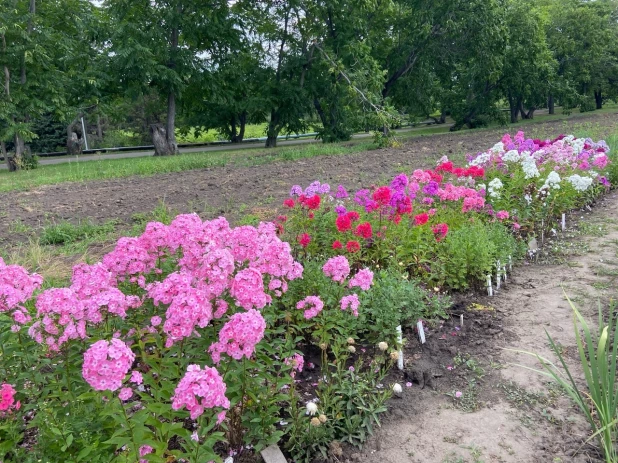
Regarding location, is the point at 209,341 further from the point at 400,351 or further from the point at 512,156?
the point at 512,156

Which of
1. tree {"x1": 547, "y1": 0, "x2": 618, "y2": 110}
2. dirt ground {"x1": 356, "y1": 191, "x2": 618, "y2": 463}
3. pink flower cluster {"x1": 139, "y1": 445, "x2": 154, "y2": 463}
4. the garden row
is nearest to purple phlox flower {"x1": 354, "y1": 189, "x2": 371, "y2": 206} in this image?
the garden row

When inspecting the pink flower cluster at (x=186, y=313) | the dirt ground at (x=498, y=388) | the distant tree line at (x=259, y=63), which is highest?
the distant tree line at (x=259, y=63)

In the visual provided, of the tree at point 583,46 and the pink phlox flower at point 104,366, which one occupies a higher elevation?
the tree at point 583,46

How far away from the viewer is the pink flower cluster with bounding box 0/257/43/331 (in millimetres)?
2023

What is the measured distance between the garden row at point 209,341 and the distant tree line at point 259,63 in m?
A: 12.9

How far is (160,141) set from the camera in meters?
18.1

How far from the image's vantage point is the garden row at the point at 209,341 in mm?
1799

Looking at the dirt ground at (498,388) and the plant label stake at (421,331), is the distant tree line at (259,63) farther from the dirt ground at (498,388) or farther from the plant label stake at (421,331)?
the plant label stake at (421,331)

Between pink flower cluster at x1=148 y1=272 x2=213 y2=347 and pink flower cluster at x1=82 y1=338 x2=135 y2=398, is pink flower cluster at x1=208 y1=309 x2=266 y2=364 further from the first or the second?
pink flower cluster at x1=82 y1=338 x2=135 y2=398

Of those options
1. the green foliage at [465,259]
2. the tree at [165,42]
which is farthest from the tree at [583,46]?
the green foliage at [465,259]

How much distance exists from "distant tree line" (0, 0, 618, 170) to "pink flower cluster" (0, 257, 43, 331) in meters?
14.2

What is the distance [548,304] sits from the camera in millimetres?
3832

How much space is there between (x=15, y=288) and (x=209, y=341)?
2.97 ft

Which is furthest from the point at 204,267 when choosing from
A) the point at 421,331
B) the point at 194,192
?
the point at 194,192
